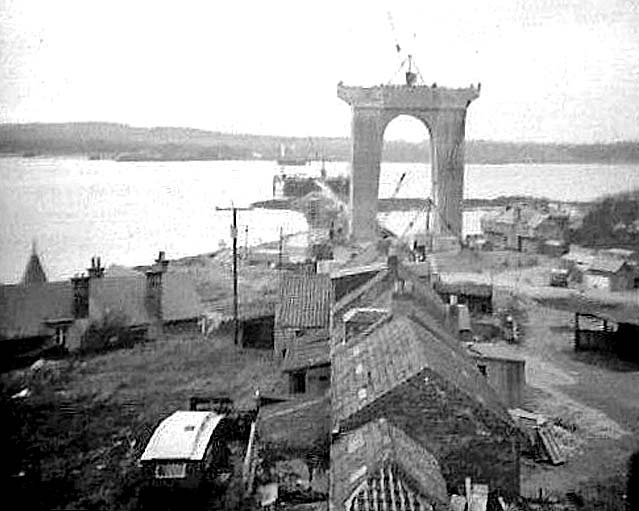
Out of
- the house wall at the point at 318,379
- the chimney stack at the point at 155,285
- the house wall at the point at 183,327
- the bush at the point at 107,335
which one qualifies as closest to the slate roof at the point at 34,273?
the bush at the point at 107,335

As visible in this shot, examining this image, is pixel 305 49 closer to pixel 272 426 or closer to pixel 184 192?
pixel 184 192

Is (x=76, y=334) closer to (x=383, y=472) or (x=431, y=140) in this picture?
(x=383, y=472)

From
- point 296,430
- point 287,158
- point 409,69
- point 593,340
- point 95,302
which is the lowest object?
point 296,430

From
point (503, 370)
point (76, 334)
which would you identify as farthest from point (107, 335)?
point (503, 370)

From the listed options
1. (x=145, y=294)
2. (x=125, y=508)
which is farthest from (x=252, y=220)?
(x=125, y=508)

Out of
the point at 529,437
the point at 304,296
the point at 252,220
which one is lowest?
the point at 529,437

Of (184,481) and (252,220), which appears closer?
(184,481)

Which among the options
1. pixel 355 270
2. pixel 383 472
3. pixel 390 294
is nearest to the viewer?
pixel 383 472

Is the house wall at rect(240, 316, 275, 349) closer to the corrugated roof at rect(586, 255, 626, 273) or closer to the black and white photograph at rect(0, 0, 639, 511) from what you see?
the black and white photograph at rect(0, 0, 639, 511)
